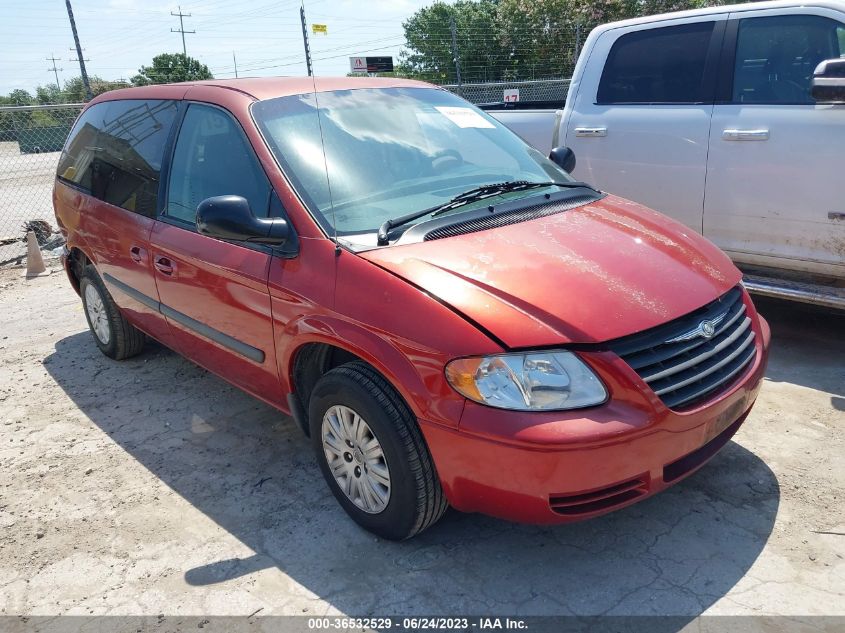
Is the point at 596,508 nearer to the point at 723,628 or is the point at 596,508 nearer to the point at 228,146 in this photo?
the point at 723,628

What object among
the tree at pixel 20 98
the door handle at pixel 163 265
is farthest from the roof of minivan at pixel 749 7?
the tree at pixel 20 98

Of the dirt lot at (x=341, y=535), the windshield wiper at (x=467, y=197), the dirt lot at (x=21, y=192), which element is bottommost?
the dirt lot at (x=341, y=535)

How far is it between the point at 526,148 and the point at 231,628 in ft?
9.26

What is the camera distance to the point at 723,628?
7.73ft

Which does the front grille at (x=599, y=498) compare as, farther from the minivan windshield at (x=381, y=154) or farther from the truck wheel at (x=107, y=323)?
the truck wheel at (x=107, y=323)

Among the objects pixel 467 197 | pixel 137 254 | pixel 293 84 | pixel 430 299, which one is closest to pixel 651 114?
pixel 467 197

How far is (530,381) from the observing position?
7.79 feet

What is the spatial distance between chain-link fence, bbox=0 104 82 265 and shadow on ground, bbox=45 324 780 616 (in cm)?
692

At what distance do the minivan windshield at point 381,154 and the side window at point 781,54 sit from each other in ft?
5.42

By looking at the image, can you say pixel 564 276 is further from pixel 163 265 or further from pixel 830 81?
pixel 830 81

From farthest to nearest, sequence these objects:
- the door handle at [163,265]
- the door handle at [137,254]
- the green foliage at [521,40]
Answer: the green foliage at [521,40] < the door handle at [137,254] < the door handle at [163,265]

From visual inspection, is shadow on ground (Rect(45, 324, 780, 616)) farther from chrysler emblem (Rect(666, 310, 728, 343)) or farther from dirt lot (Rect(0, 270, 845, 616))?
chrysler emblem (Rect(666, 310, 728, 343))

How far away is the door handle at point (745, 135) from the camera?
435 centimetres

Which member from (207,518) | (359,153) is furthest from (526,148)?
(207,518)
